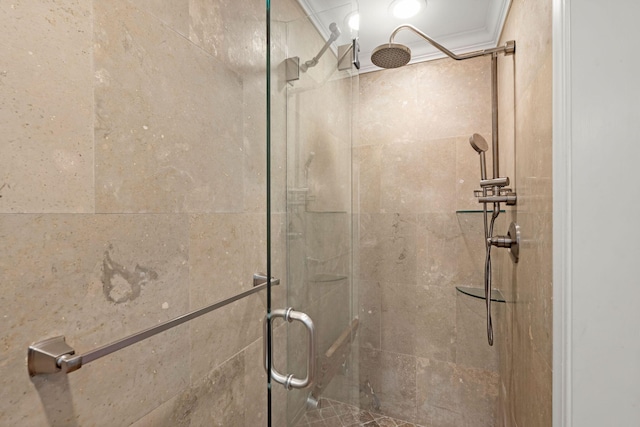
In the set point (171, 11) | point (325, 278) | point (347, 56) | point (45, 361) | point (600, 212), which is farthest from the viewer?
point (347, 56)

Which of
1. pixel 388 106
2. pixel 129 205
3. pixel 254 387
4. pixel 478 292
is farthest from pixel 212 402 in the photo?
pixel 388 106

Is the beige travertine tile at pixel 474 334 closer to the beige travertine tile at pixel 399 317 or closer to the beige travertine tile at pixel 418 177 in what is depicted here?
the beige travertine tile at pixel 399 317

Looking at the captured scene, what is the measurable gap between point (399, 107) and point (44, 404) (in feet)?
5.69

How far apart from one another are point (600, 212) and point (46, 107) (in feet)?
3.21

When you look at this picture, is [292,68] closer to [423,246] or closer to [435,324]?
[423,246]

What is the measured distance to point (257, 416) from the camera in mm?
942

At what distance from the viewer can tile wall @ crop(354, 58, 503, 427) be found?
4.86ft

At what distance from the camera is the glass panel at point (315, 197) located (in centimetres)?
71

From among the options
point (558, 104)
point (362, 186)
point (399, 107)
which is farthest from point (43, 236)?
point (399, 107)

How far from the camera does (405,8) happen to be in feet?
4.28

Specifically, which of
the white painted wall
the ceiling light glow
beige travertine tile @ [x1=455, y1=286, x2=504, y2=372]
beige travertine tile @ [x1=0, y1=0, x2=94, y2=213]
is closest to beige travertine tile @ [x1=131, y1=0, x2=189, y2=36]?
beige travertine tile @ [x1=0, y1=0, x2=94, y2=213]

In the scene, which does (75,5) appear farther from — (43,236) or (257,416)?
(257,416)

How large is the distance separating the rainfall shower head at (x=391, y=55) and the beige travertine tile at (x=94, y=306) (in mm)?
1032

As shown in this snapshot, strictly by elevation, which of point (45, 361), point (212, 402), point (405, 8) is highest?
point (405, 8)
